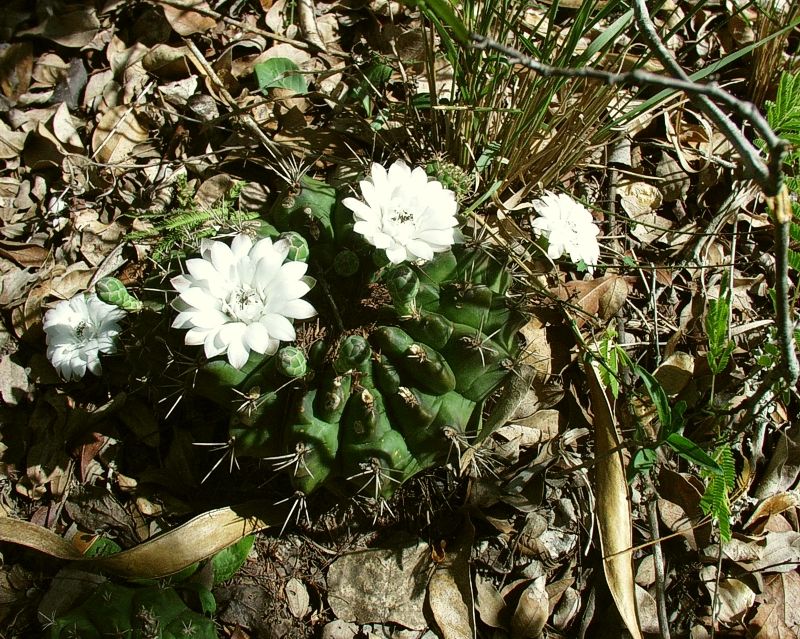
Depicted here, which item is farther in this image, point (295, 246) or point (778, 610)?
point (778, 610)

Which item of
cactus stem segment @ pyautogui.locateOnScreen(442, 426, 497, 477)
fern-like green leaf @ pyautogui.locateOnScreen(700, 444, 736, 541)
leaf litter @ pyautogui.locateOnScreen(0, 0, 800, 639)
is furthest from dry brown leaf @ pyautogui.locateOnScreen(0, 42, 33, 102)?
fern-like green leaf @ pyautogui.locateOnScreen(700, 444, 736, 541)

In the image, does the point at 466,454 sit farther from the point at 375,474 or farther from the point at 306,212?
the point at 306,212

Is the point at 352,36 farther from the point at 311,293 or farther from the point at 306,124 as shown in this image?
the point at 311,293

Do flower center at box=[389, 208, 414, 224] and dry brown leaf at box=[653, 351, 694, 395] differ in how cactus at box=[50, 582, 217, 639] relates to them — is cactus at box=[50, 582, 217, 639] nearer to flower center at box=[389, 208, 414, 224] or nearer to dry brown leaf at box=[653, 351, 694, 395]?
flower center at box=[389, 208, 414, 224]

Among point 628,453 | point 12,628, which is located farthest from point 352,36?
point 12,628

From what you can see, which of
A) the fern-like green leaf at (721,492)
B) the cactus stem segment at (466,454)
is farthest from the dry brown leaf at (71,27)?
the fern-like green leaf at (721,492)

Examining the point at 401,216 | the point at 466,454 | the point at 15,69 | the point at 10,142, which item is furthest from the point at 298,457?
the point at 15,69

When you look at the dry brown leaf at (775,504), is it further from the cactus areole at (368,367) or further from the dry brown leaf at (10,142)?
the dry brown leaf at (10,142)

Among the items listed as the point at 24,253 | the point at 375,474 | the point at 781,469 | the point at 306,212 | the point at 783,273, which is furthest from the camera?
the point at 24,253
